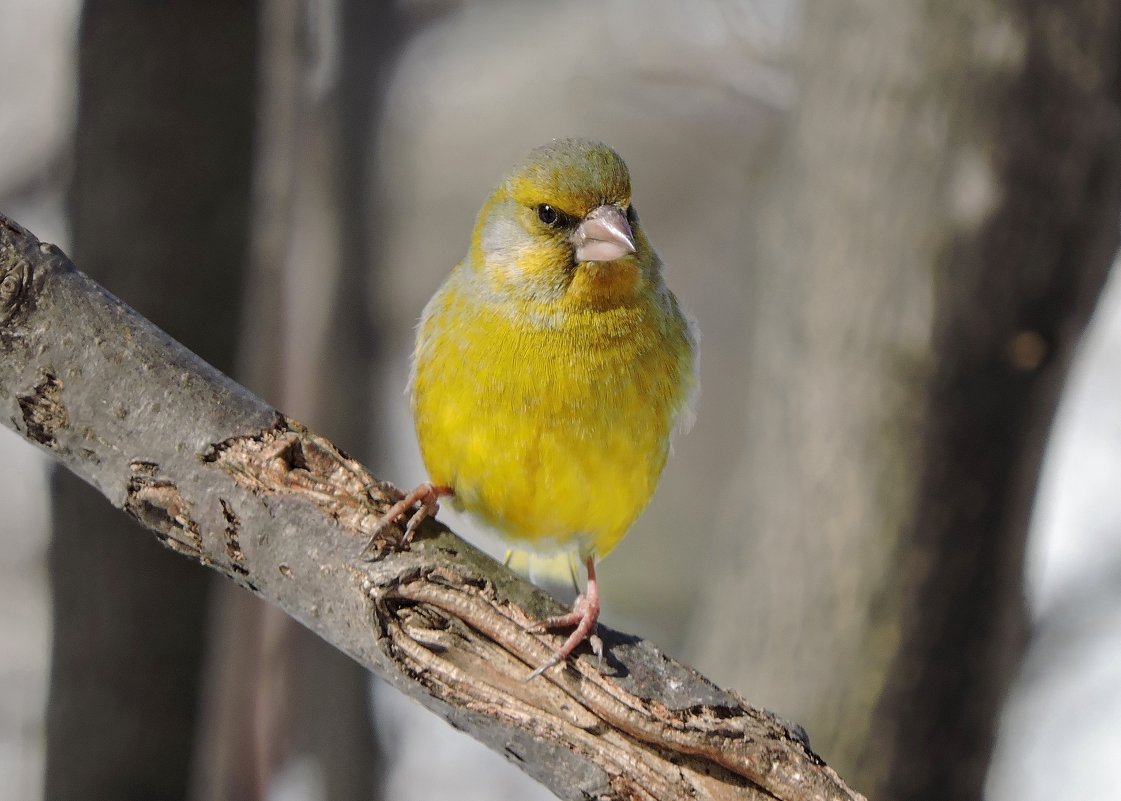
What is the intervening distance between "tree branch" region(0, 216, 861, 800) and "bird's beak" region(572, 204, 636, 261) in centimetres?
107

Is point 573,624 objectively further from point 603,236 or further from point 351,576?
point 603,236

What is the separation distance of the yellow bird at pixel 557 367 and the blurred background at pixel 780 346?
376 mm

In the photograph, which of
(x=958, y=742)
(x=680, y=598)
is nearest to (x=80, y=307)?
(x=958, y=742)

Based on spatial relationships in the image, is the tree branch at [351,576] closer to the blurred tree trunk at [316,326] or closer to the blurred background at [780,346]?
the blurred background at [780,346]

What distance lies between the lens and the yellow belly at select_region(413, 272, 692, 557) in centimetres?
321

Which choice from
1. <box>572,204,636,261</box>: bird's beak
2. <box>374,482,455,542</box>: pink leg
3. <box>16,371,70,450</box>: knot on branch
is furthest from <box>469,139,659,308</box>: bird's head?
<box>16,371,70,450</box>: knot on branch

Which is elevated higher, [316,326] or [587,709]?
[316,326]

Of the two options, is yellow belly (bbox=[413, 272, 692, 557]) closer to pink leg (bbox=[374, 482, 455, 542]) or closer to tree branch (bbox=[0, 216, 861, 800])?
pink leg (bbox=[374, 482, 455, 542])

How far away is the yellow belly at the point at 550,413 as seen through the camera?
3209 millimetres

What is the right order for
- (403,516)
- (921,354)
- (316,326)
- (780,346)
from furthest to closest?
(316,326) < (780,346) < (921,354) < (403,516)

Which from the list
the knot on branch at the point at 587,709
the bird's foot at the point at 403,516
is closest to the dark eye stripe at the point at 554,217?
the bird's foot at the point at 403,516

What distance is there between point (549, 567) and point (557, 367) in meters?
1.12

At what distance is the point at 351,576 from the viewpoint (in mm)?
2391

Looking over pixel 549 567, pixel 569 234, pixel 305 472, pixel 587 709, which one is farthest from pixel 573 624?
pixel 549 567
